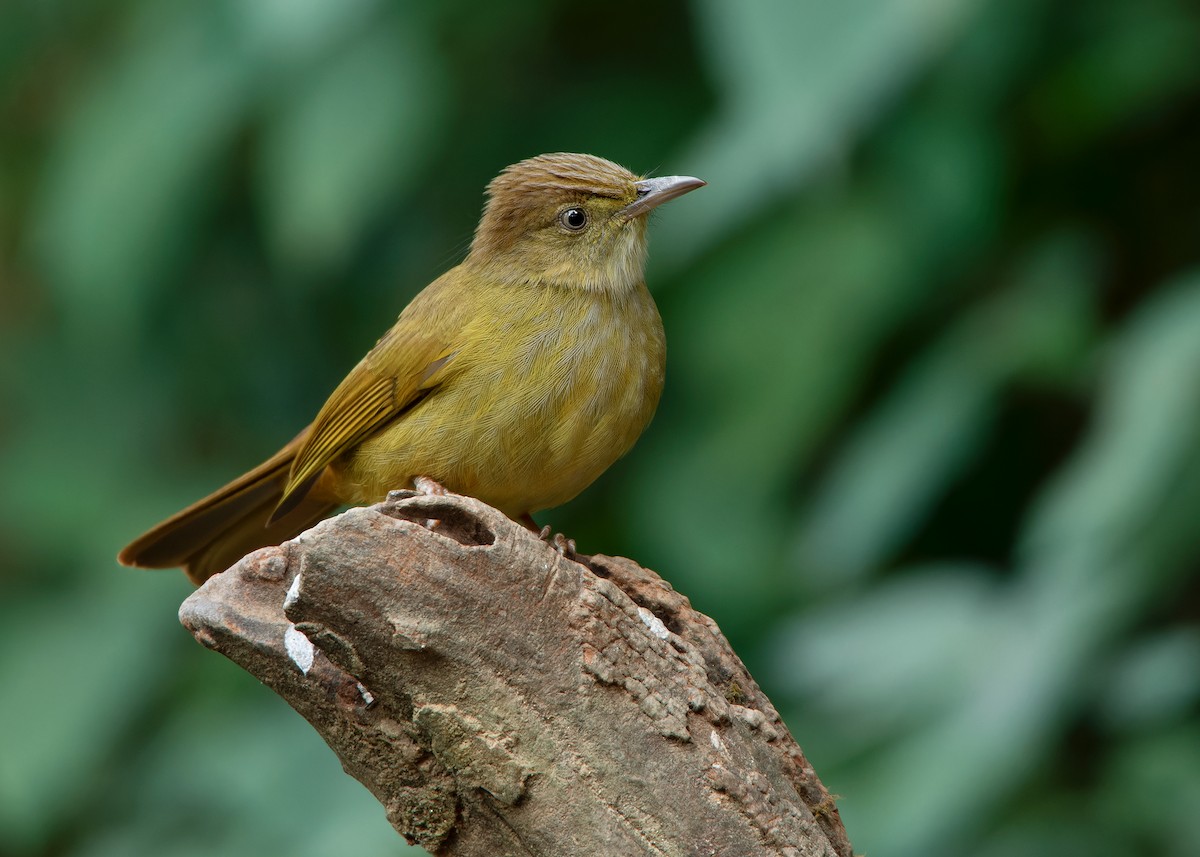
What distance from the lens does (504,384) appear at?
379 centimetres

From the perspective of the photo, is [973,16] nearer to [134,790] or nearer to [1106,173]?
[1106,173]

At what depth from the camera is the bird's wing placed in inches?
155

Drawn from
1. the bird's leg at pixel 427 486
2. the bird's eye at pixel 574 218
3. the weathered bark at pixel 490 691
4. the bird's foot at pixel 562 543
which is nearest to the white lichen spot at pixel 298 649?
the weathered bark at pixel 490 691

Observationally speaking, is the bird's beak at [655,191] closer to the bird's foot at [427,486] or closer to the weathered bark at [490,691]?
the bird's foot at [427,486]

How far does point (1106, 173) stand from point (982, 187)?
1.96ft

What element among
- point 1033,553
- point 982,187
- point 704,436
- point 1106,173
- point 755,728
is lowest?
point 755,728

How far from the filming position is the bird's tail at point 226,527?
13.5ft

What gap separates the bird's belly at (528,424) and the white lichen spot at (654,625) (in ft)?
2.78

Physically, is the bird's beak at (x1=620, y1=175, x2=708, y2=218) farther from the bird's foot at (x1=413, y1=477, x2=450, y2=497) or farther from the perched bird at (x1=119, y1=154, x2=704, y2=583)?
the bird's foot at (x1=413, y1=477, x2=450, y2=497)

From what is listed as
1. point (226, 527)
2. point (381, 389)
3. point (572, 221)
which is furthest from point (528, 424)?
point (226, 527)

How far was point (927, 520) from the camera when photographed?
17.9 ft

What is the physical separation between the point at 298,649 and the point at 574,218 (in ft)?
6.21

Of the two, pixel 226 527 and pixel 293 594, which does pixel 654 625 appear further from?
pixel 226 527

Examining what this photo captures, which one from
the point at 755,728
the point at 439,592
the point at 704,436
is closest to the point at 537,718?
the point at 439,592
